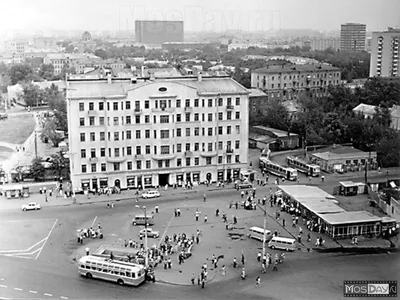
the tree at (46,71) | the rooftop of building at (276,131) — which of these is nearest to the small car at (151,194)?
the rooftop of building at (276,131)

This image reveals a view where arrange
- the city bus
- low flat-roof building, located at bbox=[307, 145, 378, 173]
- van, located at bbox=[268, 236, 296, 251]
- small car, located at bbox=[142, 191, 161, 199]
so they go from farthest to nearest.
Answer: low flat-roof building, located at bbox=[307, 145, 378, 173] < small car, located at bbox=[142, 191, 161, 199] < van, located at bbox=[268, 236, 296, 251] < the city bus

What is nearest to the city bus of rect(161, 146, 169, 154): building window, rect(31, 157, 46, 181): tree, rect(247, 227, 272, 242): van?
rect(247, 227, 272, 242): van

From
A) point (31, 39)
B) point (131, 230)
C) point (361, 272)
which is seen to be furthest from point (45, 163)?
point (31, 39)

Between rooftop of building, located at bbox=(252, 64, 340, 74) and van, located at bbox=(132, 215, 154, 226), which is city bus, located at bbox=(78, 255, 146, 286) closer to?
van, located at bbox=(132, 215, 154, 226)

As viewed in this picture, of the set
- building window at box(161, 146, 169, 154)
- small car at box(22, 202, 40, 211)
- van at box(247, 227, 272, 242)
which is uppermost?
building window at box(161, 146, 169, 154)

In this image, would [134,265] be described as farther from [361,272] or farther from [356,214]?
[356,214]

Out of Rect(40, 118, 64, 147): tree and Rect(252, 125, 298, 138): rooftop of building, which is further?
Rect(40, 118, 64, 147): tree

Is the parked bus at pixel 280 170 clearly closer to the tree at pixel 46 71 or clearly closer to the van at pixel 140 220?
the van at pixel 140 220

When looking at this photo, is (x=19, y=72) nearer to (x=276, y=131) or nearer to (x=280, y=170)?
(x=276, y=131)
